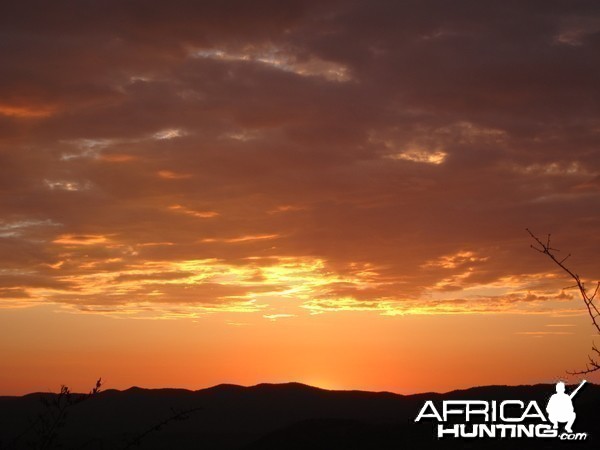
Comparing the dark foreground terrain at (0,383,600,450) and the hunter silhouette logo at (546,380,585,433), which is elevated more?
the dark foreground terrain at (0,383,600,450)

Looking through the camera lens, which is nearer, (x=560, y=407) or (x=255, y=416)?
(x=560, y=407)

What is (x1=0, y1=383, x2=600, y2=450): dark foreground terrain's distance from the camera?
65250 mm

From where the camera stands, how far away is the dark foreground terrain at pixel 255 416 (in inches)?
2569

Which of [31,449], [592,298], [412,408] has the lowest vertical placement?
[31,449]

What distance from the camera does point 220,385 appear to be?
436ft

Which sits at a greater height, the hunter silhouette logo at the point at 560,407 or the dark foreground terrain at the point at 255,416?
the dark foreground terrain at the point at 255,416

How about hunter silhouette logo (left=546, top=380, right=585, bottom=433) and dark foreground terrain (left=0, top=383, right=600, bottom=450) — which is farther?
dark foreground terrain (left=0, top=383, right=600, bottom=450)

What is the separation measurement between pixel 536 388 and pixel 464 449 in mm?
43484

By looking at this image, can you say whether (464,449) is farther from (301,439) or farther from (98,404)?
(98,404)

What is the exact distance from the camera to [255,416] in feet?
385

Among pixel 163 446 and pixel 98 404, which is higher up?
pixel 98 404

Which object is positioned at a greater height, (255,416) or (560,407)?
(255,416)

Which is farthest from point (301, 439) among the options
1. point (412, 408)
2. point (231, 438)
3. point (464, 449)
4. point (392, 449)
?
point (412, 408)

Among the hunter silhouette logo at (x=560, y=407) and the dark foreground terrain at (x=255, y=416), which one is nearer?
the hunter silhouette logo at (x=560, y=407)
